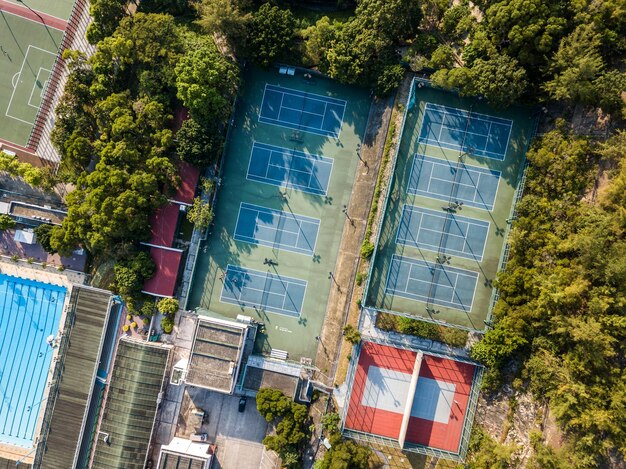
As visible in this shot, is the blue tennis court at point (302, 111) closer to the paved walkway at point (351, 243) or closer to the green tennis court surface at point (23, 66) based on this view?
the paved walkway at point (351, 243)

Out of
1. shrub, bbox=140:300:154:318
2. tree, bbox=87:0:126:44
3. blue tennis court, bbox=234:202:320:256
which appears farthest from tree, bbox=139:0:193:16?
shrub, bbox=140:300:154:318

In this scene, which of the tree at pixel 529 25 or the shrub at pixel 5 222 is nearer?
the tree at pixel 529 25

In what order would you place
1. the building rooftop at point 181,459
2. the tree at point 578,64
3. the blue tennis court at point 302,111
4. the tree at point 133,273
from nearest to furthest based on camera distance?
the tree at point 578,64 < the building rooftop at point 181,459 < the tree at point 133,273 < the blue tennis court at point 302,111

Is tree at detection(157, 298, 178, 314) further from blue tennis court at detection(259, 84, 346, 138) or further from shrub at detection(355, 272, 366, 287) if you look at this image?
blue tennis court at detection(259, 84, 346, 138)

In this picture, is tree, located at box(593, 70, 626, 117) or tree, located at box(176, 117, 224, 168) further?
tree, located at box(176, 117, 224, 168)

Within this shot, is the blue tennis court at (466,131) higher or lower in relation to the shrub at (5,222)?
higher

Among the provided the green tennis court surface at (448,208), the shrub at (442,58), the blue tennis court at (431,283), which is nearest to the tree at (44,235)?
the green tennis court surface at (448,208)
